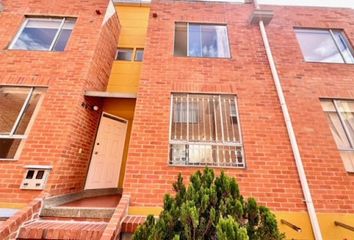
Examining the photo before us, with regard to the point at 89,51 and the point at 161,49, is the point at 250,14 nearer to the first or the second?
the point at 161,49

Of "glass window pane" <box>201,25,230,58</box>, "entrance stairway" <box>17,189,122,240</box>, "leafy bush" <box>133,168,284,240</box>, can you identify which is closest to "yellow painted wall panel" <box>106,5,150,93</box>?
"glass window pane" <box>201,25,230,58</box>

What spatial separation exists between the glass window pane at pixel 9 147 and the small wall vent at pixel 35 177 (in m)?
0.64

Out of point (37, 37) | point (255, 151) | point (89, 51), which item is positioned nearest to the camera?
point (255, 151)

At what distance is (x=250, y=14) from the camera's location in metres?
6.20

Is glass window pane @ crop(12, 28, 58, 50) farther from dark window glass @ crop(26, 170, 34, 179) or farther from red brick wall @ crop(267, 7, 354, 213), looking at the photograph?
red brick wall @ crop(267, 7, 354, 213)

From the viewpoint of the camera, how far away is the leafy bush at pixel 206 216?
2.04 metres

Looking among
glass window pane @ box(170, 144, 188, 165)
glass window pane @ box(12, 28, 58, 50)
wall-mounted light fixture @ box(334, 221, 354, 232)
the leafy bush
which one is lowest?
wall-mounted light fixture @ box(334, 221, 354, 232)

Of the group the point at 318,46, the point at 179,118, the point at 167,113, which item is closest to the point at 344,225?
the point at 179,118

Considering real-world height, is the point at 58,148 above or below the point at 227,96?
below

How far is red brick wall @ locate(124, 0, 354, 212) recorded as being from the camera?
3.85 m

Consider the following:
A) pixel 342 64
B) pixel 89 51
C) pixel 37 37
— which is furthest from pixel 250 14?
pixel 37 37

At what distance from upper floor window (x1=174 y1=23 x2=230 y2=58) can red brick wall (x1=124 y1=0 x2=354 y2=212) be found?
21 centimetres

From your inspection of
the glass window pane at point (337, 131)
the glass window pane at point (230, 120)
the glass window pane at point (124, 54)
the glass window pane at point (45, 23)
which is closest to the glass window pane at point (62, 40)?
the glass window pane at point (45, 23)

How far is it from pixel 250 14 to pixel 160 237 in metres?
6.87
